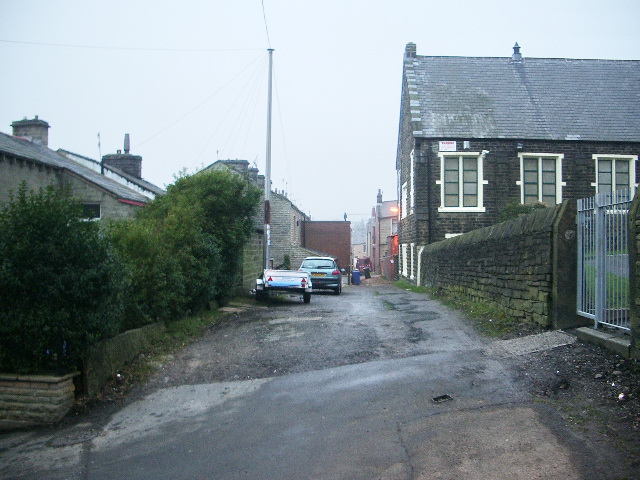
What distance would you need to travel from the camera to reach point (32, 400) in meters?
6.63

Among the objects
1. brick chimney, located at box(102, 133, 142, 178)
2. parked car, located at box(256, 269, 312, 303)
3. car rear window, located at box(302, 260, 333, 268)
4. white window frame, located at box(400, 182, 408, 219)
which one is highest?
brick chimney, located at box(102, 133, 142, 178)

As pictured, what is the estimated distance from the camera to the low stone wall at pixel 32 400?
258 inches

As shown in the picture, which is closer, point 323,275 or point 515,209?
point 515,209

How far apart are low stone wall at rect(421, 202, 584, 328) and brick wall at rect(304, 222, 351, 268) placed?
120 ft

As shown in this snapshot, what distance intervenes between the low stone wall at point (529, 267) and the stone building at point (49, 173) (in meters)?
10.8

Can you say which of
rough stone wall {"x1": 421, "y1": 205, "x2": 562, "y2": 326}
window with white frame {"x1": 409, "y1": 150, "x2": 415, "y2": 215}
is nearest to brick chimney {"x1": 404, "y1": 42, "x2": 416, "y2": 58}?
window with white frame {"x1": 409, "y1": 150, "x2": 415, "y2": 215}

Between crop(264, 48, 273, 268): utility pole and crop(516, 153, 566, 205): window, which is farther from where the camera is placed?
crop(516, 153, 566, 205): window

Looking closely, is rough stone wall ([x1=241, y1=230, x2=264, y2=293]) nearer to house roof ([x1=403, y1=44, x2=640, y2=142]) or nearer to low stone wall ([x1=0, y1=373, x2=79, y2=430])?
house roof ([x1=403, y1=44, x2=640, y2=142])

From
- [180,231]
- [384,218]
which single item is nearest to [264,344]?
[180,231]

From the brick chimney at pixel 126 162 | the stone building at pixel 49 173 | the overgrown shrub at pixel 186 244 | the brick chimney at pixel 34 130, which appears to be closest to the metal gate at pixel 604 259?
the overgrown shrub at pixel 186 244

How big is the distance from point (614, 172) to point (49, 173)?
23.8m

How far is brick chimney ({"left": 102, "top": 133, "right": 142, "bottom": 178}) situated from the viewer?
3000 centimetres

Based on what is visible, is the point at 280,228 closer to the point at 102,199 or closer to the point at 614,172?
the point at 102,199

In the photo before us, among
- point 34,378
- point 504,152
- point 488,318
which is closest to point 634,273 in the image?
point 488,318
